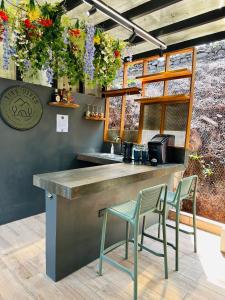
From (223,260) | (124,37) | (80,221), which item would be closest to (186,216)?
(223,260)

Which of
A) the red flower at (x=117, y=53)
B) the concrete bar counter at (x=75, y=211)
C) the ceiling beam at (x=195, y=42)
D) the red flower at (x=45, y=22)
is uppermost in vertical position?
the ceiling beam at (x=195, y=42)

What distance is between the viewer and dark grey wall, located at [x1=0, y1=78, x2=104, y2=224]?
3066 mm

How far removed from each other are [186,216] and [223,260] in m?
0.94

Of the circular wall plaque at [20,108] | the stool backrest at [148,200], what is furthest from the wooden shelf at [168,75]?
the stool backrest at [148,200]

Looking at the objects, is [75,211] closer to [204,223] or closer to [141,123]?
[141,123]

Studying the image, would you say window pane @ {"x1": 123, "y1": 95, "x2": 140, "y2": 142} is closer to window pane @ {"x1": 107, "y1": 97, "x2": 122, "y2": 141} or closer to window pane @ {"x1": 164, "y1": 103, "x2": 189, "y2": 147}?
window pane @ {"x1": 107, "y1": 97, "x2": 122, "y2": 141}

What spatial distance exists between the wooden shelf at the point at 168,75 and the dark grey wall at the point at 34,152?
3.69 feet

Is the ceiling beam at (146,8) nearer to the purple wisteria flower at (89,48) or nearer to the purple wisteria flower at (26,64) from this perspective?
the purple wisteria flower at (89,48)

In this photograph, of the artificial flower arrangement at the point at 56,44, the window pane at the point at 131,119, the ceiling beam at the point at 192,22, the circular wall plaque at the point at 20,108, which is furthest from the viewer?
the window pane at the point at 131,119

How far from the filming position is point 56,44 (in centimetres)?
228

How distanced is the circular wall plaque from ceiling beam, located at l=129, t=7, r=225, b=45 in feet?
6.53

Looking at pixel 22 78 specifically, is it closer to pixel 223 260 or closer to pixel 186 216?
pixel 186 216

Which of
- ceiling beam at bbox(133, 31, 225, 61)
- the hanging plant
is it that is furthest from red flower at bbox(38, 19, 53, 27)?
ceiling beam at bbox(133, 31, 225, 61)

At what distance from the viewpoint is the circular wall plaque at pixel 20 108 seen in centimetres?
295
